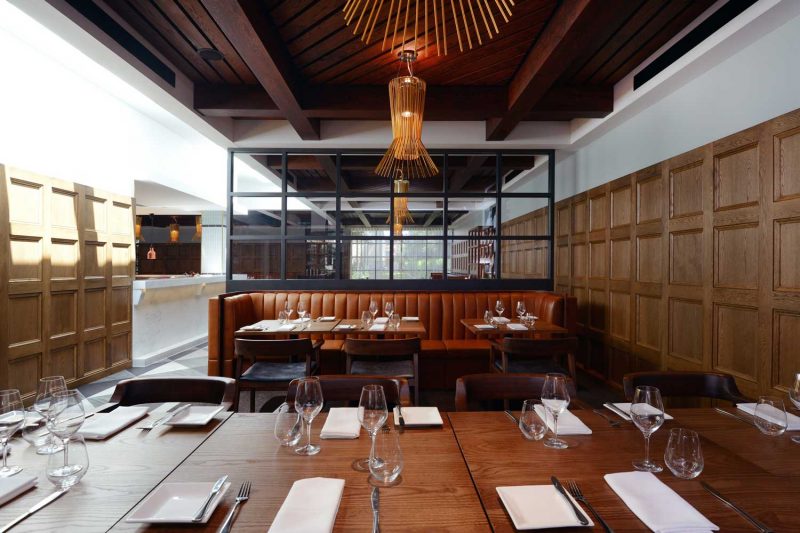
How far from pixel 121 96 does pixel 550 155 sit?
5292mm

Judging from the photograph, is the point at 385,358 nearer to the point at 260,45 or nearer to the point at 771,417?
the point at 260,45

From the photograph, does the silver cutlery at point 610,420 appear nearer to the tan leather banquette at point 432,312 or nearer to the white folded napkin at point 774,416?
the white folded napkin at point 774,416

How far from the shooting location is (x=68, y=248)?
4332 millimetres

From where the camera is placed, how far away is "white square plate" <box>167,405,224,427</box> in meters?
1.43

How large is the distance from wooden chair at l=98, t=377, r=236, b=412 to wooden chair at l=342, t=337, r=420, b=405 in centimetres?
98

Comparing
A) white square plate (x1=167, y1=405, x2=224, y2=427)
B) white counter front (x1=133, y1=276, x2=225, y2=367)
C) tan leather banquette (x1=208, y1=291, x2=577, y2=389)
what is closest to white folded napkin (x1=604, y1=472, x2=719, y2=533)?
white square plate (x1=167, y1=405, x2=224, y2=427)

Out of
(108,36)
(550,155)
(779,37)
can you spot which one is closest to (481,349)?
(550,155)

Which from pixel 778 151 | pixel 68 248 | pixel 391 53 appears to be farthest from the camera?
pixel 68 248

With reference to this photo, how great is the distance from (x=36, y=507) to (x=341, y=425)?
780 mm

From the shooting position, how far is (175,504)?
0.95 m

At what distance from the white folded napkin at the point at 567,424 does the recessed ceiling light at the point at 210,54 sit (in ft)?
12.7

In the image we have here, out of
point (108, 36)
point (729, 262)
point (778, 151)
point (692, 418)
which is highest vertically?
point (108, 36)

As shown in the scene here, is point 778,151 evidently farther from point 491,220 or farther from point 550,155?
point 491,220

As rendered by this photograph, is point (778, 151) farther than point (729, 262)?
No
